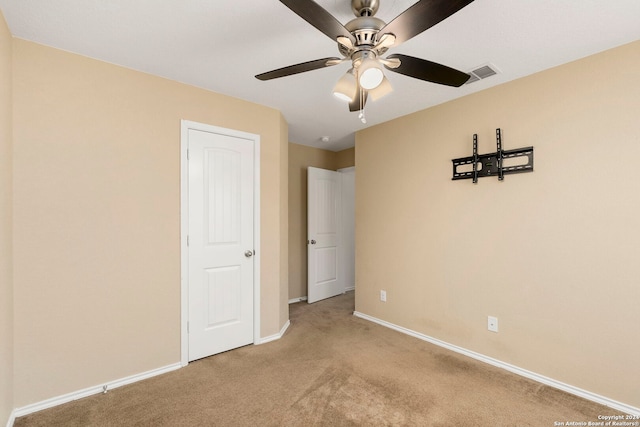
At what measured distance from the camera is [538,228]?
2.32 meters

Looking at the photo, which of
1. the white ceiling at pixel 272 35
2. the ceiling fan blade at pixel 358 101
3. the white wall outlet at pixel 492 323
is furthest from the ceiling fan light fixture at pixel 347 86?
the white wall outlet at pixel 492 323

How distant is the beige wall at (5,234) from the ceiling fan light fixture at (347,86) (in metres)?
1.93

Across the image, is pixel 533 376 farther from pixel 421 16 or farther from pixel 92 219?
pixel 92 219

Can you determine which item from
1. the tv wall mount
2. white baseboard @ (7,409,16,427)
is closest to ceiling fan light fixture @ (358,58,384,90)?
the tv wall mount

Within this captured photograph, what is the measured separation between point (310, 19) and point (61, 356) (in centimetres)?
263

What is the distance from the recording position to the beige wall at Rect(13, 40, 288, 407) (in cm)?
193

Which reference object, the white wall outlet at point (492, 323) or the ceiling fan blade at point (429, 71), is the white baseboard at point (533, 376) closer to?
the white wall outlet at point (492, 323)

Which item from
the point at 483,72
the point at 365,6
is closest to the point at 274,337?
the point at 365,6

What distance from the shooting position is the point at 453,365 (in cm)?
253

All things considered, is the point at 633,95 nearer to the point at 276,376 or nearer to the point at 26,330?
the point at 276,376

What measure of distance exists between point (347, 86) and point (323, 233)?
3109 mm

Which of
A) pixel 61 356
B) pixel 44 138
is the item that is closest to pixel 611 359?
pixel 61 356

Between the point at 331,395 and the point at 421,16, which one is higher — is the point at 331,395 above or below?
below

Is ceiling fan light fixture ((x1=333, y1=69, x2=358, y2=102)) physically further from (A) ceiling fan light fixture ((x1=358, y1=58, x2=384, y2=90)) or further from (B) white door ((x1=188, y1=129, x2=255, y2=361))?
(B) white door ((x1=188, y1=129, x2=255, y2=361))
